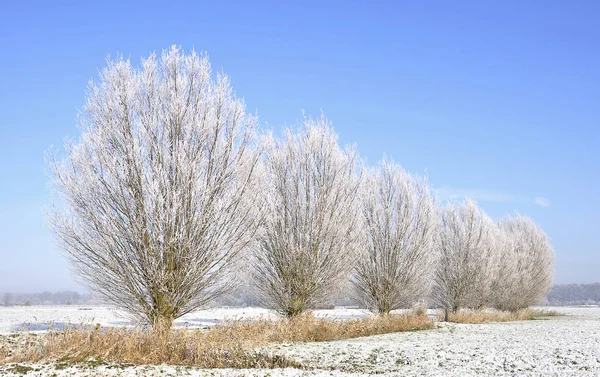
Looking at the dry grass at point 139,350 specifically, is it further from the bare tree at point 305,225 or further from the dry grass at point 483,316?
the dry grass at point 483,316

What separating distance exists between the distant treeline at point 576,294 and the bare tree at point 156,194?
13468 cm

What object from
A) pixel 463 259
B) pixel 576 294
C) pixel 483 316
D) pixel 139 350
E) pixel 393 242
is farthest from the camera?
pixel 576 294

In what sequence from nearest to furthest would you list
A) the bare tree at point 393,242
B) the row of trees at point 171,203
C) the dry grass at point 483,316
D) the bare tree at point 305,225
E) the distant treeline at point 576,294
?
the row of trees at point 171,203
the bare tree at point 305,225
the bare tree at point 393,242
the dry grass at point 483,316
the distant treeline at point 576,294

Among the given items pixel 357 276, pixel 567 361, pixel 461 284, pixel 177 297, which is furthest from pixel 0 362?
pixel 461 284

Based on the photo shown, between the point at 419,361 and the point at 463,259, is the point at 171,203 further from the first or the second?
the point at 463,259

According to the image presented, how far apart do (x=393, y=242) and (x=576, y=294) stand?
454 ft

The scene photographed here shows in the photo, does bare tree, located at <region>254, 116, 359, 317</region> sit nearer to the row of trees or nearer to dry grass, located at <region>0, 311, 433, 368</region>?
the row of trees

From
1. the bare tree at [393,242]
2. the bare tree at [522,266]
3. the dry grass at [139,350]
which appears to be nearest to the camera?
the dry grass at [139,350]

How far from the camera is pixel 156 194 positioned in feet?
38.1

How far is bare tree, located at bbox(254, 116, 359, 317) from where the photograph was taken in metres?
17.2

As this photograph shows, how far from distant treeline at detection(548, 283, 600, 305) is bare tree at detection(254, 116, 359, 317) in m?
128

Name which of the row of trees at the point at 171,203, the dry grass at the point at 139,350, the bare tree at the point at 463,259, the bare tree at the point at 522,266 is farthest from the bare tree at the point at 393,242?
the bare tree at the point at 522,266

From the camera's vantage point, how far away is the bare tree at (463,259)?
101ft

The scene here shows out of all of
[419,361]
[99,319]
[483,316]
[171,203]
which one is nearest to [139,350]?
[171,203]
